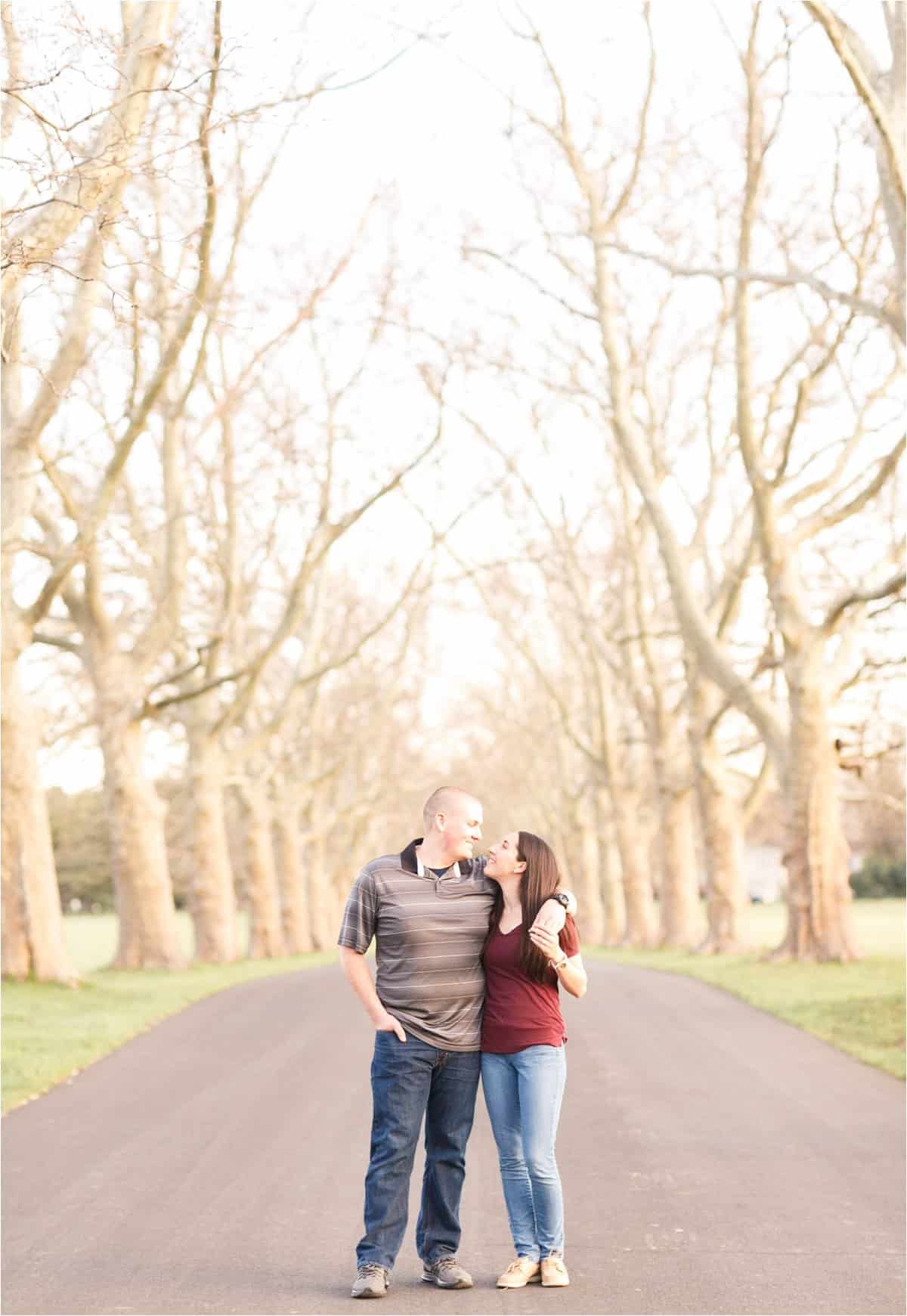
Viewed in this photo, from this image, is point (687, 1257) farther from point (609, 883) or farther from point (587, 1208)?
point (609, 883)

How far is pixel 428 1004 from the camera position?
598 centimetres

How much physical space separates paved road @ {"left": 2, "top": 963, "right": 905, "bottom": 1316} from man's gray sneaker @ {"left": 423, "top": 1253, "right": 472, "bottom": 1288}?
2.4 inches

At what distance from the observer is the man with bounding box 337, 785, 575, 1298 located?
5.96 m

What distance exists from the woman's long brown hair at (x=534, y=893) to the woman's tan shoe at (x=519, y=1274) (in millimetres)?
1027

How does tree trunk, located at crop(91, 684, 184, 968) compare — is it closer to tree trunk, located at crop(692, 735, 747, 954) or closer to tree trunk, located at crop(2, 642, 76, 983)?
tree trunk, located at crop(2, 642, 76, 983)

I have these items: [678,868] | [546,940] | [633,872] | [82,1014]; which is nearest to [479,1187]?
[546,940]

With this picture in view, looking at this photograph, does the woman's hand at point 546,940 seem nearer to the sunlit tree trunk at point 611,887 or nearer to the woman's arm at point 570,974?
the woman's arm at point 570,974

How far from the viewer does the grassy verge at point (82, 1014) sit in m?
12.2

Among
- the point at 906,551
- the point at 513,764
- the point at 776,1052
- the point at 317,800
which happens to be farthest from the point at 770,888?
the point at 776,1052

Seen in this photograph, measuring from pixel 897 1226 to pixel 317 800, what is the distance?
38.6 m

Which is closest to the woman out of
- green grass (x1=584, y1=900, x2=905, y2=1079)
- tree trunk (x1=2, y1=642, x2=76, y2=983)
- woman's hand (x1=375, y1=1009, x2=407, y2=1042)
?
woman's hand (x1=375, y1=1009, x2=407, y2=1042)

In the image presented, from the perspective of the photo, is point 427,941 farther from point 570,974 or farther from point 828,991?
point 828,991

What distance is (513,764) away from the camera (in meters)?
59.7

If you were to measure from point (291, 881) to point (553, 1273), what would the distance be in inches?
1358
